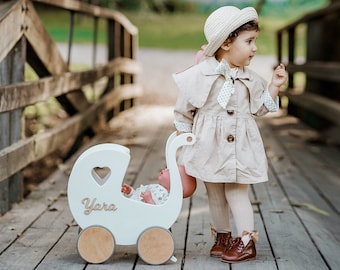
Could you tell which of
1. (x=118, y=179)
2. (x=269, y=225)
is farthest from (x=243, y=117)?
(x=269, y=225)

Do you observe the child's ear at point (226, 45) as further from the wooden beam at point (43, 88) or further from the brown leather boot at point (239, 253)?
the wooden beam at point (43, 88)

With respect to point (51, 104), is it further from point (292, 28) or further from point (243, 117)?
point (243, 117)

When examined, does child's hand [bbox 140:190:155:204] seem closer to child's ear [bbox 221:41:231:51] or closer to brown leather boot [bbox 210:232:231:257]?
A: brown leather boot [bbox 210:232:231:257]

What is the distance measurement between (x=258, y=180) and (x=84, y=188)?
787 mm

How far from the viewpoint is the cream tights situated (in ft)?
12.3

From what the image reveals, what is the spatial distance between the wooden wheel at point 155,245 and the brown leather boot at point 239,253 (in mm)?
272

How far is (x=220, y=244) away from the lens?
3861 mm

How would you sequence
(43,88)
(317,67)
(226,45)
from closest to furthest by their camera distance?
(226,45) → (43,88) → (317,67)

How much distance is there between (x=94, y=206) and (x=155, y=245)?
0.32 m

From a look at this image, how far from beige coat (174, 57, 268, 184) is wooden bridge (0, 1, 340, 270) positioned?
1.41ft

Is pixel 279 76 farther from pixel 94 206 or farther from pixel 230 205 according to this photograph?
pixel 94 206

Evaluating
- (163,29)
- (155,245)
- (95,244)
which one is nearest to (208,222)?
(155,245)

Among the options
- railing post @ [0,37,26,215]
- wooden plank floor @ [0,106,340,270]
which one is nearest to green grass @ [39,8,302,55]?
wooden plank floor @ [0,106,340,270]

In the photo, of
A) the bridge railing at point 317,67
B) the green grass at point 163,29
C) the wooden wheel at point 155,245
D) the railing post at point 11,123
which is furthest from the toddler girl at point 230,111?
the green grass at point 163,29
